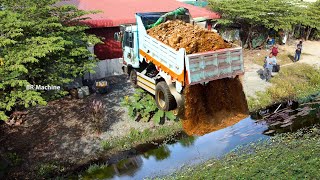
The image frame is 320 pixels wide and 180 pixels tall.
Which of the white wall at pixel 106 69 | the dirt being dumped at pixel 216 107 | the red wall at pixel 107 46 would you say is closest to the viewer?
the dirt being dumped at pixel 216 107

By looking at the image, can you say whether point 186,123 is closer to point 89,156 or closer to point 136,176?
point 136,176

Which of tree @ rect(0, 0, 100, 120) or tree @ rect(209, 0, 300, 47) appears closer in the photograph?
tree @ rect(0, 0, 100, 120)

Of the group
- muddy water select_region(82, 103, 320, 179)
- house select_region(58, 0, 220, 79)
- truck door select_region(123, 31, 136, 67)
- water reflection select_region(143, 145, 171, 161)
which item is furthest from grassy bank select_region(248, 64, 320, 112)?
truck door select_region(123, 31, 136, 67)

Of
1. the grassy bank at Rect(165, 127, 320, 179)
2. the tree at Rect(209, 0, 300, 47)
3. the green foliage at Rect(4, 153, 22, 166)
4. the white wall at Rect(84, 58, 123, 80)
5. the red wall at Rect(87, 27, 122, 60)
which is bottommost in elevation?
the green foliage at Rect(4, 153, 22, 166)

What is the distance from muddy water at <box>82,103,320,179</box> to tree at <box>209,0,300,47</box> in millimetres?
9654

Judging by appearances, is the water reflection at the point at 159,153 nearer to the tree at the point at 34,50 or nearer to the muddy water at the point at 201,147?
the muddy water at the point at 201,147

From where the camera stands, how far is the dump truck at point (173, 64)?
382 inches

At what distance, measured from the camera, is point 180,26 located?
38.8 ft

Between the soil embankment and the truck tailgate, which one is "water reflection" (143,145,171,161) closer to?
the soil embankment

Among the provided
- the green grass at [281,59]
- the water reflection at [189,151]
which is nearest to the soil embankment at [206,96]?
the water reflection at [189,151]

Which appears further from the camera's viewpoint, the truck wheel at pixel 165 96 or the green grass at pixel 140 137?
the green grass at pixel 140 137

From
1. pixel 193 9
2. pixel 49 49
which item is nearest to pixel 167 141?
pixel 49 49

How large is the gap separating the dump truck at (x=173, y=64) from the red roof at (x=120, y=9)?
5149mm

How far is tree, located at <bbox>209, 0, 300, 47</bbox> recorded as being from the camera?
906 inches
